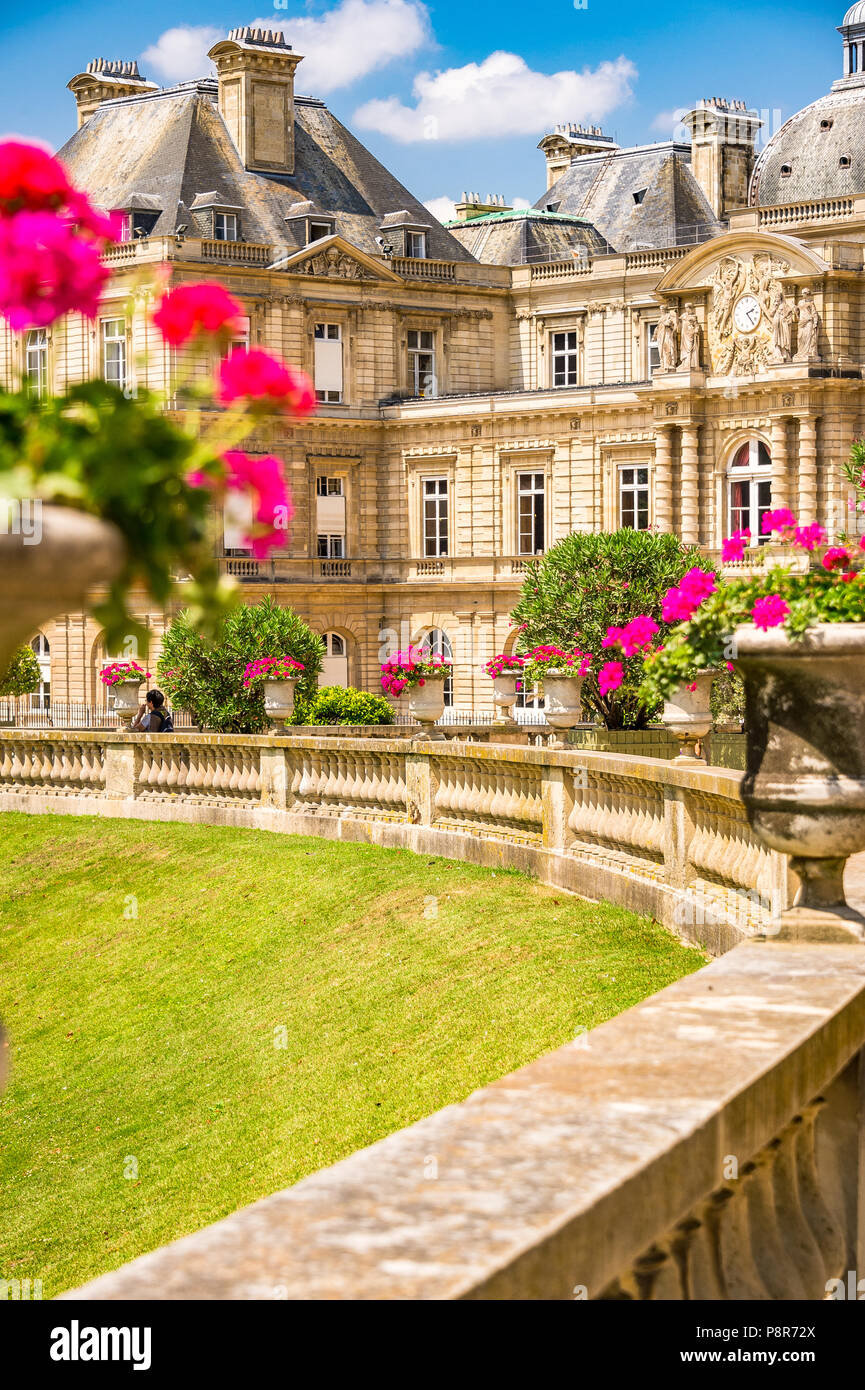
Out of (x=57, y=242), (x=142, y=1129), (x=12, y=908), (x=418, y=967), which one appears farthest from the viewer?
(x=12, y=908)

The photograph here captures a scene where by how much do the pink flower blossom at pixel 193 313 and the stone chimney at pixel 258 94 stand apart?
5528cm

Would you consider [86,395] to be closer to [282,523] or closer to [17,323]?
[17,323]

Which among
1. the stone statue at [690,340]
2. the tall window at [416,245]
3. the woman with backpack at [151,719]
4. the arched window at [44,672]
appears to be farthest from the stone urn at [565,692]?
the tall window at [416,245]

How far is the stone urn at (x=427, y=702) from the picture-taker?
21828 millimetres

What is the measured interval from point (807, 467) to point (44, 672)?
2251 cm

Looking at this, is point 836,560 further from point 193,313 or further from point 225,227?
point 225,227

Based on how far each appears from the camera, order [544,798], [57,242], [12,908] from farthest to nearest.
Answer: [12,908] → [544,798] → [57,242]

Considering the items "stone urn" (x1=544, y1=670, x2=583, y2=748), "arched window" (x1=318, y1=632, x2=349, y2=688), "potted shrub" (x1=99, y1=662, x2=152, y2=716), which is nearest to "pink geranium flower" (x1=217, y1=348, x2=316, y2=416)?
"stone urn" (x1=544, y1=670, x2=583, y2=748)

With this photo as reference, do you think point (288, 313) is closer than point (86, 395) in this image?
No

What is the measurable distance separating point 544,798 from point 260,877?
3866 millimetres

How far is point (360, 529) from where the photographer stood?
55.1 metres

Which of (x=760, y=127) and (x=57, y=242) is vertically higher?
(x=760, y=127)

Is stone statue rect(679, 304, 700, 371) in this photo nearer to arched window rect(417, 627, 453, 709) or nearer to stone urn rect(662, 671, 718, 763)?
arched window rect(417, 627, 453, 709)
